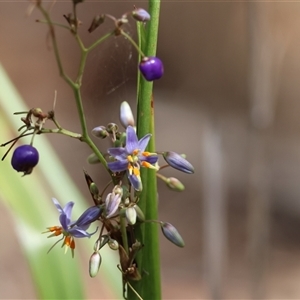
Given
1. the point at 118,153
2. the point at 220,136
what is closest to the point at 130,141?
the point at 118,153

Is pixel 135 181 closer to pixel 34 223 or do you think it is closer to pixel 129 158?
pixel 129 158

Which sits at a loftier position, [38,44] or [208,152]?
[38,44]

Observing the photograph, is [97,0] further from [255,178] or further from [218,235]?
[218,235]

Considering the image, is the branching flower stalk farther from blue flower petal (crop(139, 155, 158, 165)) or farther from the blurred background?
the blurred background

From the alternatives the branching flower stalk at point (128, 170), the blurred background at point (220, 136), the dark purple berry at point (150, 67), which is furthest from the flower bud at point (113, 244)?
the blurred background at point (220, 136)

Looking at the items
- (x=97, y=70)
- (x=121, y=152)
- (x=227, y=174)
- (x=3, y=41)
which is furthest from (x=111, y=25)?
(x=227, y=174)

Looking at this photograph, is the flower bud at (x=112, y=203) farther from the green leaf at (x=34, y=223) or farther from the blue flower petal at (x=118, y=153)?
the green leaf at (x=34, y=223)
